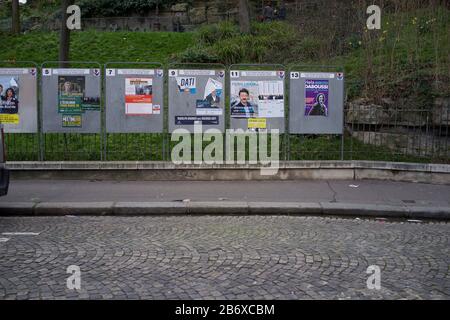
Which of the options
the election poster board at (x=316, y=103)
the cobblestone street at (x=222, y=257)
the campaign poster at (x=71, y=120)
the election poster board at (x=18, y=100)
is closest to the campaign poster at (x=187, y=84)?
the election poster board at (x=316, y=103)

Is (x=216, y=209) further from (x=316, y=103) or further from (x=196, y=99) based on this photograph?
(x=316, y=103)

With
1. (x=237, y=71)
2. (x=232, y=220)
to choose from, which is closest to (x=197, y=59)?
(x=237, y=71)

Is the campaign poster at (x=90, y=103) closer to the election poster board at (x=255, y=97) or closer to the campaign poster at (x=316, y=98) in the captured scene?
the election poster board at (x=255, y=97)

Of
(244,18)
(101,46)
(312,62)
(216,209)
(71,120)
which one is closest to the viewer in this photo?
(216,209)

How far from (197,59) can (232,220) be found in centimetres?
1269

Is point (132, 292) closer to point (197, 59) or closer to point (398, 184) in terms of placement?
Result: point (398, 184)

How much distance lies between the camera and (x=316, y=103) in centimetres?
1183

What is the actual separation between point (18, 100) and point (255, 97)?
5284 mm

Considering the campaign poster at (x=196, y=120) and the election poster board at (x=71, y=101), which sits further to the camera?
the campaign poster at (x=196, y=120)

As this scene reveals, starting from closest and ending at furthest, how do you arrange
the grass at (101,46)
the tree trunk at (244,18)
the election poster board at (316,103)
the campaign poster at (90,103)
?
1. the campaign poster at (90,103)
2. the election poster board at (316,103)
3. the tree trunk at (244,18)
4. the grass at (101,46)

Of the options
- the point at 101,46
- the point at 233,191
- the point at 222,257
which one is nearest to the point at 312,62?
the point at 233,191

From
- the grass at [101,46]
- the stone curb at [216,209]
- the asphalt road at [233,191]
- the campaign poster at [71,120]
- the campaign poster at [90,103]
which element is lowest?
the stone curb at [216,209]

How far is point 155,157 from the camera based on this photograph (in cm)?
1200

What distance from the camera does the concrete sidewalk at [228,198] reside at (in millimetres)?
9133
